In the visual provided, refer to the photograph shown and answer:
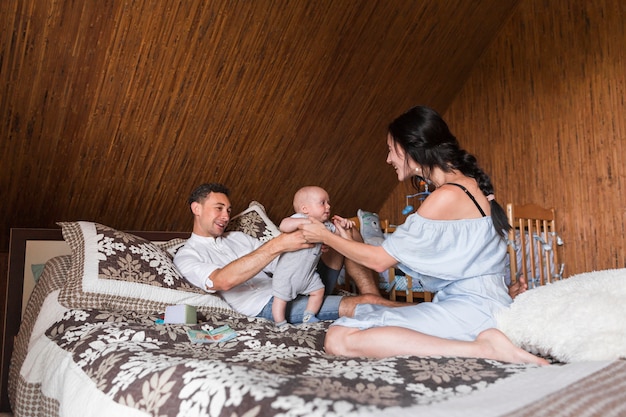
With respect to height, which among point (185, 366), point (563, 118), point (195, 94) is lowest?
point (185, 366)

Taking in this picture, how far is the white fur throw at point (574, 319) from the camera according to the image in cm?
121

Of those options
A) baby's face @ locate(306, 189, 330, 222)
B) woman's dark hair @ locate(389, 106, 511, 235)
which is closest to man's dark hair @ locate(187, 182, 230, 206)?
baby's face @ locate(306, 189, 330, 222)

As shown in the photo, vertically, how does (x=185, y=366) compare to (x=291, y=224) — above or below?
below

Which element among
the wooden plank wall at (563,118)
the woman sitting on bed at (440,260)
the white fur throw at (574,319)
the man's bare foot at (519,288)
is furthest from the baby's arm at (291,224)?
the wooden plank wall at (563,118)

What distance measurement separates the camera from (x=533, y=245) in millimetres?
3682

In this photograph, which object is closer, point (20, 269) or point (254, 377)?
point (254, 377)

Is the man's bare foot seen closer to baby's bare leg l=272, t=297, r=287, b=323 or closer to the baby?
the baby

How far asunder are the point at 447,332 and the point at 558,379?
59 centimetres

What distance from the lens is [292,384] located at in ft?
3.13

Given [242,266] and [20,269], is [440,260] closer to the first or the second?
[242,266]

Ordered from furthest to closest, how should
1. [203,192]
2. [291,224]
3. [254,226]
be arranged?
[254,226] → [203,192] → [291,224]

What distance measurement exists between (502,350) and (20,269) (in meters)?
2.51

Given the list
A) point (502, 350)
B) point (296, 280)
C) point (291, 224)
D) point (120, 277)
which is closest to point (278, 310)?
point (296, 280)

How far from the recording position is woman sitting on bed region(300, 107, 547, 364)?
152 cm
